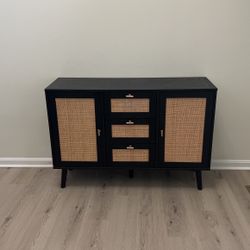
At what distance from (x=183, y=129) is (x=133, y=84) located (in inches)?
20.1

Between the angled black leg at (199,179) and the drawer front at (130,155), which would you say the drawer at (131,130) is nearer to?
the drawer front at (130,155)

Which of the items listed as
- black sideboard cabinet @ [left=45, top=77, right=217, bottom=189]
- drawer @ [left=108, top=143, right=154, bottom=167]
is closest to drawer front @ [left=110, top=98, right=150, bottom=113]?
black sideboard cabinet @ [left=45, top=77, right=217, bottom=189]

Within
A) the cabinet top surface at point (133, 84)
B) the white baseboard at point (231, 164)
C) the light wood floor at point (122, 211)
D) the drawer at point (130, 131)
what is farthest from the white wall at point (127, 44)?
the light wood floor at point (122, 211)

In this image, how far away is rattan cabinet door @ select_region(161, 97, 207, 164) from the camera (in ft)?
7.50

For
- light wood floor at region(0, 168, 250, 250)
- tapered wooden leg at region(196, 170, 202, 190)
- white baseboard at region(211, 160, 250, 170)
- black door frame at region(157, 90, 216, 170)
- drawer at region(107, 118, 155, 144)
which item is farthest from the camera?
white baseboard at region(211, 160, 250, 170)

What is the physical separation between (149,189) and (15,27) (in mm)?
1691

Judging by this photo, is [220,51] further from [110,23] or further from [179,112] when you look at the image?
[110,23]

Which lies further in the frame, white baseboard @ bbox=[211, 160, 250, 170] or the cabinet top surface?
white baseboard @ bbox=[211, 160, 250, 170]

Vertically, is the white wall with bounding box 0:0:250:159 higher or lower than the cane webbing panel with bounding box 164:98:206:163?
higher

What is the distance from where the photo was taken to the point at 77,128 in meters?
2.40

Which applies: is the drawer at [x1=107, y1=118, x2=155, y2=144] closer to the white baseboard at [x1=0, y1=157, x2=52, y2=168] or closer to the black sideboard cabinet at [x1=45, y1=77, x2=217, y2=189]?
the black sideboard cabinet at [x1=45, y1=77, x2=217, y2=189]

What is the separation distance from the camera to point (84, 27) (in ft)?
8.21

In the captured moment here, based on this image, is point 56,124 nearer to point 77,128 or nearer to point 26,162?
point 77,128

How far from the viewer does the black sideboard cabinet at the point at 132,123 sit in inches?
89.9
